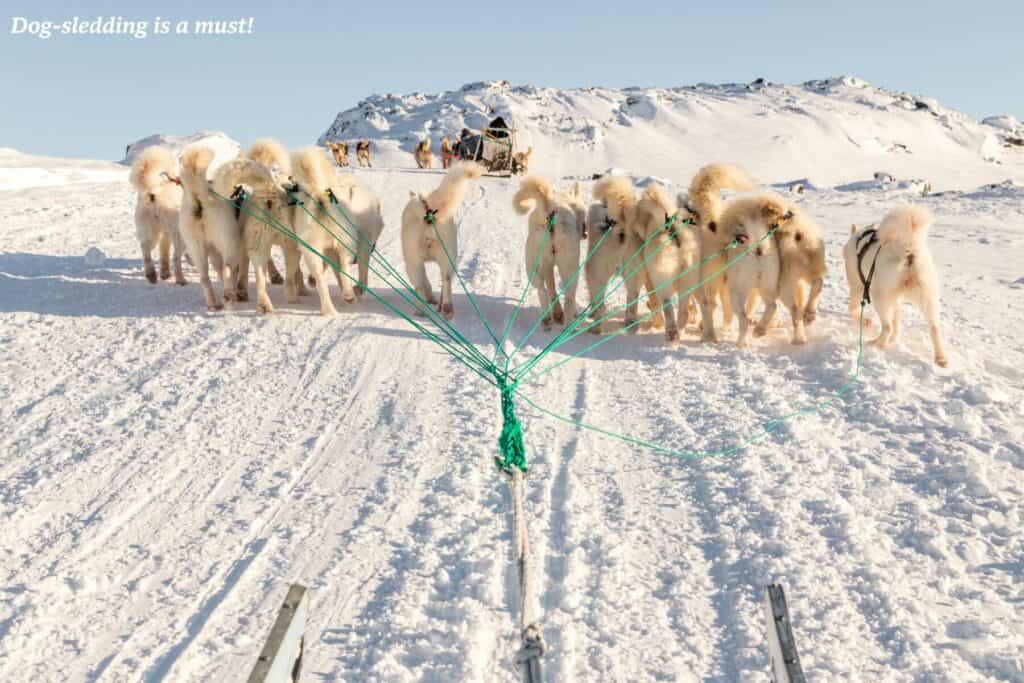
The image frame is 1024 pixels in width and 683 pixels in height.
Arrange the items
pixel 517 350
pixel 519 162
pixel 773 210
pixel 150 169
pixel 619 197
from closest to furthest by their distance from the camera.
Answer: pixel 517 350
pixel 773 210
pixel 619 197
pixel 150 169
pixel 519 162

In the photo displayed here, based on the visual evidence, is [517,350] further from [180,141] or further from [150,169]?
[180,141]

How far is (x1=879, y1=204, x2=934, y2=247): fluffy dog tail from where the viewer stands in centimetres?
595

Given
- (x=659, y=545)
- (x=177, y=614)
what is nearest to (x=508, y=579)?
(x=659, y=545)

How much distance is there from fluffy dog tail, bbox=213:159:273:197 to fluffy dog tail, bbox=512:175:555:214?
7.59 feet

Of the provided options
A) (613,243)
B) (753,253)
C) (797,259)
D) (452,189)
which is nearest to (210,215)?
(452,189)

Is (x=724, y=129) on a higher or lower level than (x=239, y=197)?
higher

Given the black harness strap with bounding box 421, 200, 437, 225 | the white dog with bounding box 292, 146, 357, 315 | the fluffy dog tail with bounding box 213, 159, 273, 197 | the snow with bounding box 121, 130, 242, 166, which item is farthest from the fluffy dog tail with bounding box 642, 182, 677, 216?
the snow with bounding box 121, 130, 242, 166

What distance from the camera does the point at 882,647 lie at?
9.62ft

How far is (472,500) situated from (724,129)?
204ft

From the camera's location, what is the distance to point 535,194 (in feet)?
24.4

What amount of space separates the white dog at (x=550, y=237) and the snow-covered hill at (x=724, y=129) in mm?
38875

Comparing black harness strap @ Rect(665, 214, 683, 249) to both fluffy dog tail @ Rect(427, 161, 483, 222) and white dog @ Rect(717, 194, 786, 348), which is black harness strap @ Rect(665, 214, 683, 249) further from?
fluffy dog tail @ Rect(427, 161, 483, 222)

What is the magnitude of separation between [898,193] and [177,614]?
2143 centimetres

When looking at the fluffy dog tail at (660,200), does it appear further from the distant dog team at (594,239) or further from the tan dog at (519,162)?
the tan dog at (519,162)
